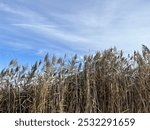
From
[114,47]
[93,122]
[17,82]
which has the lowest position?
[93,122]

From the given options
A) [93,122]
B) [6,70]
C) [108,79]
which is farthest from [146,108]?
[6,70]

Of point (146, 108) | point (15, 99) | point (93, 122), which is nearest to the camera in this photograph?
point (93, 122)

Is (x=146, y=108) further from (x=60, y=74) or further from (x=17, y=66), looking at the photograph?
(x=17, y=66)

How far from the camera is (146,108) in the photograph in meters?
6.95

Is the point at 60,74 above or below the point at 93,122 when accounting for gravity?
above

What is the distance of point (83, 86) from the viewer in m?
7.33

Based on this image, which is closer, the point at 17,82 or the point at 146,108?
the point at 146,108

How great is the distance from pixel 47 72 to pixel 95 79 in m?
0.76

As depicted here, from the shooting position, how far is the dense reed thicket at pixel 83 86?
7.10 m

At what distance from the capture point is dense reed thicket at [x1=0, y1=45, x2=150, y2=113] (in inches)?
Answer: 279

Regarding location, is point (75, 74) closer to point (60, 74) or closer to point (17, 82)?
point (60, 74)

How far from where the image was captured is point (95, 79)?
738cm

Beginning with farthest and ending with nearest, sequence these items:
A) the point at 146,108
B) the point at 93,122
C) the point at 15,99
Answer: the point at 15,99 < the point at 146,108 < the point at 93,122

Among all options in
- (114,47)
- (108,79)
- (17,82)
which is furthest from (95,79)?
(17,82)
